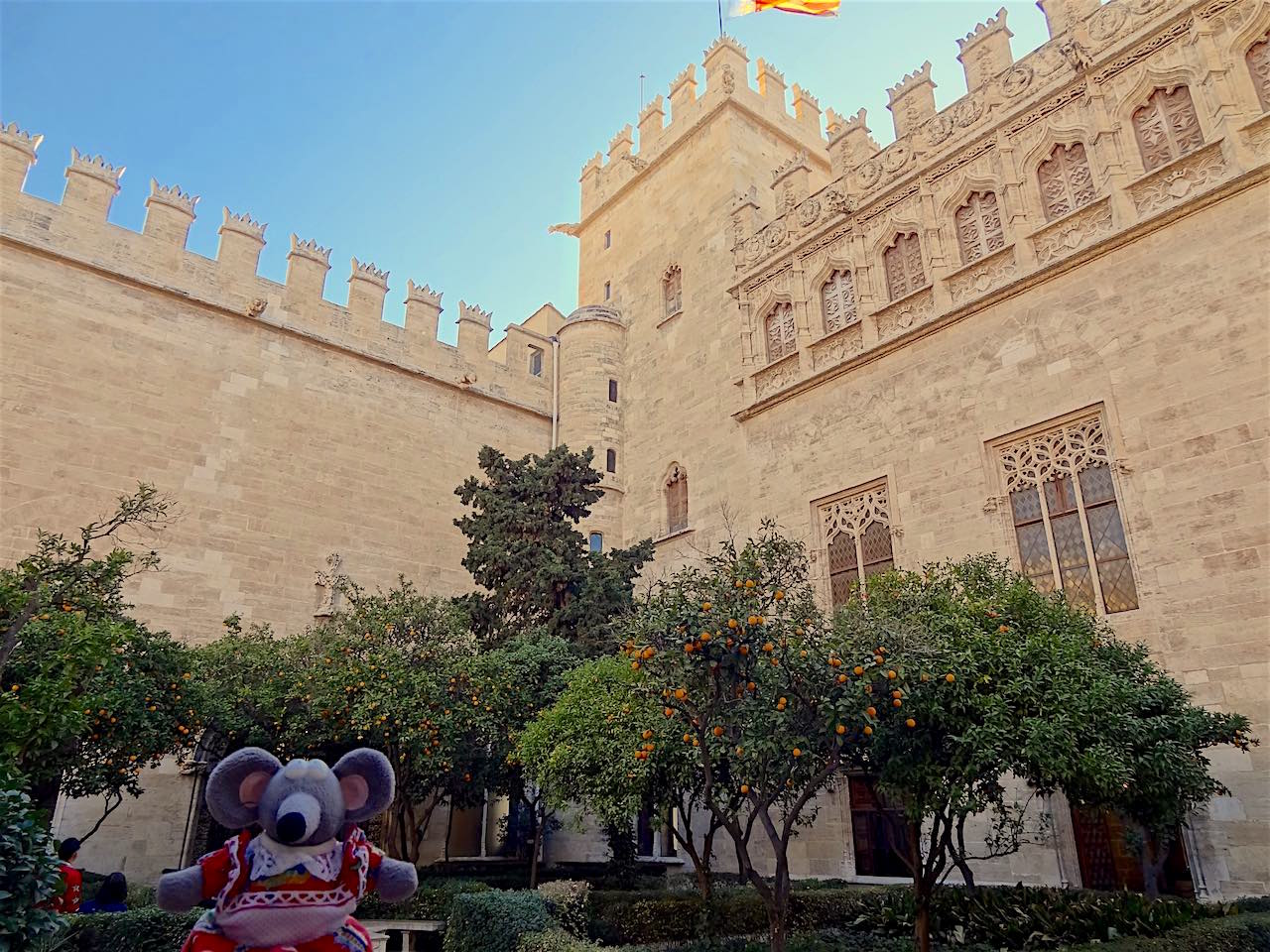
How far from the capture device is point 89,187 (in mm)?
13930

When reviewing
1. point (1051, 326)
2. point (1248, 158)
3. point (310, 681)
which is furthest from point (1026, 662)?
point (310, 681)

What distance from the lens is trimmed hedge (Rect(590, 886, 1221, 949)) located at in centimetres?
689

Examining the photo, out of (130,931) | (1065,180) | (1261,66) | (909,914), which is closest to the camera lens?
(130,931)

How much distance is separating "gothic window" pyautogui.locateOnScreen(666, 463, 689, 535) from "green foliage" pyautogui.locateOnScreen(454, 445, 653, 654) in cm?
275

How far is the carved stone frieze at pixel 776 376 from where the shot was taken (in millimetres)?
14195

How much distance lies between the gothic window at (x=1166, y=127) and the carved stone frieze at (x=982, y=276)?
6.27 feet

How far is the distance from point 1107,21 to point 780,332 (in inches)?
255

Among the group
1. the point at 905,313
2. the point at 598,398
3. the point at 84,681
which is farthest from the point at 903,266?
the point at 84,681

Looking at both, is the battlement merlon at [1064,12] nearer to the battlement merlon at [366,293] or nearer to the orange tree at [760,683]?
the orange tree at [760,683]

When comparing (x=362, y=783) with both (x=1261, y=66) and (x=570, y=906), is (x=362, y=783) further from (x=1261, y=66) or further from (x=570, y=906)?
(x=1261, y=66)

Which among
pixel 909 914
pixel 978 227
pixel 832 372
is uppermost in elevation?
pixel 978 227

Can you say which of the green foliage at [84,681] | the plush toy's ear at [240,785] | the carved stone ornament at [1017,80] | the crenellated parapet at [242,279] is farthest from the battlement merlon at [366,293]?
the plush toy's ear at [240,785]

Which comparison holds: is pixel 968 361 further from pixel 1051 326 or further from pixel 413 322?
A: pixel 413 322

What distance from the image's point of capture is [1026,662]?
257 inches
